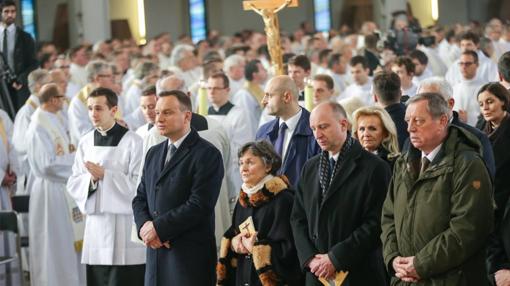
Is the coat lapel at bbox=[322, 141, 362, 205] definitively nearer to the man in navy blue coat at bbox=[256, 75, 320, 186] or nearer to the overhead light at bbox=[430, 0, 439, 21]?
the man in navy blue coat at bbox=[256, 75, 320, 186]

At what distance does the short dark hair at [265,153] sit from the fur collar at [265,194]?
10 cm

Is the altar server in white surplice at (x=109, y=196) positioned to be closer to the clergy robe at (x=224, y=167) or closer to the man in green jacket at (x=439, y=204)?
the clergy robe at (x=224, y=167)

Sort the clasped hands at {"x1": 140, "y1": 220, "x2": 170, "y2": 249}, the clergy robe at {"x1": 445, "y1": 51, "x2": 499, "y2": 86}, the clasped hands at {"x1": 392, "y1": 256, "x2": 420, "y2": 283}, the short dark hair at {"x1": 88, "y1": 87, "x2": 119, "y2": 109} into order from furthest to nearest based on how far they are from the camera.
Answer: the clergy robe at {"x1": 445, "y1": 51, "x2": 499, "y2": 86} → the short dark hair at {"x1": 88, "y1": 87, "x2": 119, "y2": 109} → the clasped hands at {"x1": 140, "y1": 220, "x2": 170, "y2": 249} → the clasped hands at {"x1": 392, "y1": 256, "x2": 420, "y2": 283}

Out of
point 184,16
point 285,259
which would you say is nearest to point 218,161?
point 285,259

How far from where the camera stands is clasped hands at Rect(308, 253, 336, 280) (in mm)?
6945

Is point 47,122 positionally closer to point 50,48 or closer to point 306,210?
point 306,210

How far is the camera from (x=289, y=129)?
28.0 feet

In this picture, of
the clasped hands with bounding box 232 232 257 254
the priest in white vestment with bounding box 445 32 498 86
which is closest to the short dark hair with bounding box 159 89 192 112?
the clasped hands with bounding box 232 232 257 254

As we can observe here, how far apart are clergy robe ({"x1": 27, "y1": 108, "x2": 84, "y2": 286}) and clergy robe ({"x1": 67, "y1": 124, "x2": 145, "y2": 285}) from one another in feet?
5.40

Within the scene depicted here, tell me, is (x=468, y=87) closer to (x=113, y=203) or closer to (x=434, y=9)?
(x=113, y=203)

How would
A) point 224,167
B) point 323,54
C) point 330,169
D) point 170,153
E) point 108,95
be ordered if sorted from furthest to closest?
point 323,54, point 224,167, point 108,95, point 170,153, point 330,169

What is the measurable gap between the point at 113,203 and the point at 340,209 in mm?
2676

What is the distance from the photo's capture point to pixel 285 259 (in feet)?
24.6

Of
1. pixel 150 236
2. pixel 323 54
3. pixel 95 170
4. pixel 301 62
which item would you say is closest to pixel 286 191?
pixel 150 236
